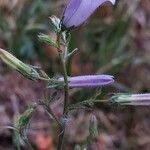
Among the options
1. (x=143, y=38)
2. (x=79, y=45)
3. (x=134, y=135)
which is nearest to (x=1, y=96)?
(x=79, y=45)

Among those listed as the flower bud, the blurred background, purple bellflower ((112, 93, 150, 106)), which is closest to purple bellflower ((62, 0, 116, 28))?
the flower bud

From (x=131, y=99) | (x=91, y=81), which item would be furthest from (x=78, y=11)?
(x=131, y=99)

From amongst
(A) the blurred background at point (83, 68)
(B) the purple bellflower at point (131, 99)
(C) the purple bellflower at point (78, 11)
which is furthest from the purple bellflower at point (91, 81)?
(A) the blurred background at point (83, 68)

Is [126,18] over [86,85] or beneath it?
over

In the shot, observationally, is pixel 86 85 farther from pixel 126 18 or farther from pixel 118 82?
pixel 126 18

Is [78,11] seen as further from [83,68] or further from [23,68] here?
[83,68]

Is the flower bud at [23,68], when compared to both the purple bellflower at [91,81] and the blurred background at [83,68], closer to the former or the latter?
the purple bellflower at [91,81]
